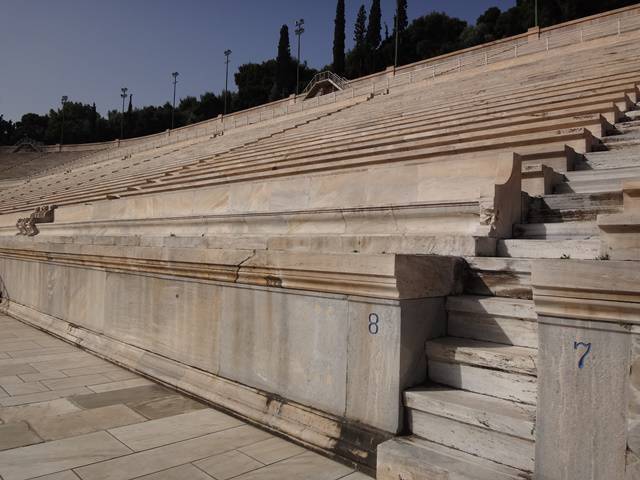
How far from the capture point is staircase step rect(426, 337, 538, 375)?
2.59m

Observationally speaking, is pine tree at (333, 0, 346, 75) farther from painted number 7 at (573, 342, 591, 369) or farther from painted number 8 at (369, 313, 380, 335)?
painted number 7 at (573, 342, 591, 369)

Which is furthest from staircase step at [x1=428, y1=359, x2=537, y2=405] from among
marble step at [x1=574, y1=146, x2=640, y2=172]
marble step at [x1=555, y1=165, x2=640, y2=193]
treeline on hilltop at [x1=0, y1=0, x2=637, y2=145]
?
treeline on hilltop at [x1=0, y1=0, x2=637, y2=145]

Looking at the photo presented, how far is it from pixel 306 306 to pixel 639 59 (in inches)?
447

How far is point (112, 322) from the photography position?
5.68m

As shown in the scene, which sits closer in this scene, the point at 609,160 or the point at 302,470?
the point at 302,470

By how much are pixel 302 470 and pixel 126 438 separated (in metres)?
1.22

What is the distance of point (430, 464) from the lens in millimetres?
2402

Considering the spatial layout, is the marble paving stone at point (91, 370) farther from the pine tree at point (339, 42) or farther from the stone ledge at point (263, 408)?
the pine tree at point (339, 42)

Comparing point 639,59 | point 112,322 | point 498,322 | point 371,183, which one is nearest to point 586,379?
point 498,322

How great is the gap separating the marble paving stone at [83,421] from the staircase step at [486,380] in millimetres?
2119

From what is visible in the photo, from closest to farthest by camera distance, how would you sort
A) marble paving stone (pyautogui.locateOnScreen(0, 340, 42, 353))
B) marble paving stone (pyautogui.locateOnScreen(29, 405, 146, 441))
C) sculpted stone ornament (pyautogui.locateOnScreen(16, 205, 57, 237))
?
marble paving stone (pyautogui.locateOnScreen(29, 405, 146, 441)) → marble paving stone (pyautogui.locateOnScreen(0, 340, 42, 353)) → sculpted stone ornament (pyautogui.locateOnScreen(16, 205, 57, 237))

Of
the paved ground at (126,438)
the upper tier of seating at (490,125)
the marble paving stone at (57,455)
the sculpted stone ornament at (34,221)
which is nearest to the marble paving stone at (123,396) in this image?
the paved ground at (126,438)

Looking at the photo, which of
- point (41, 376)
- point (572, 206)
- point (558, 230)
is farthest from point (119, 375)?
point (572, 206)

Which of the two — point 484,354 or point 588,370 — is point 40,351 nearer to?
point 484,354
